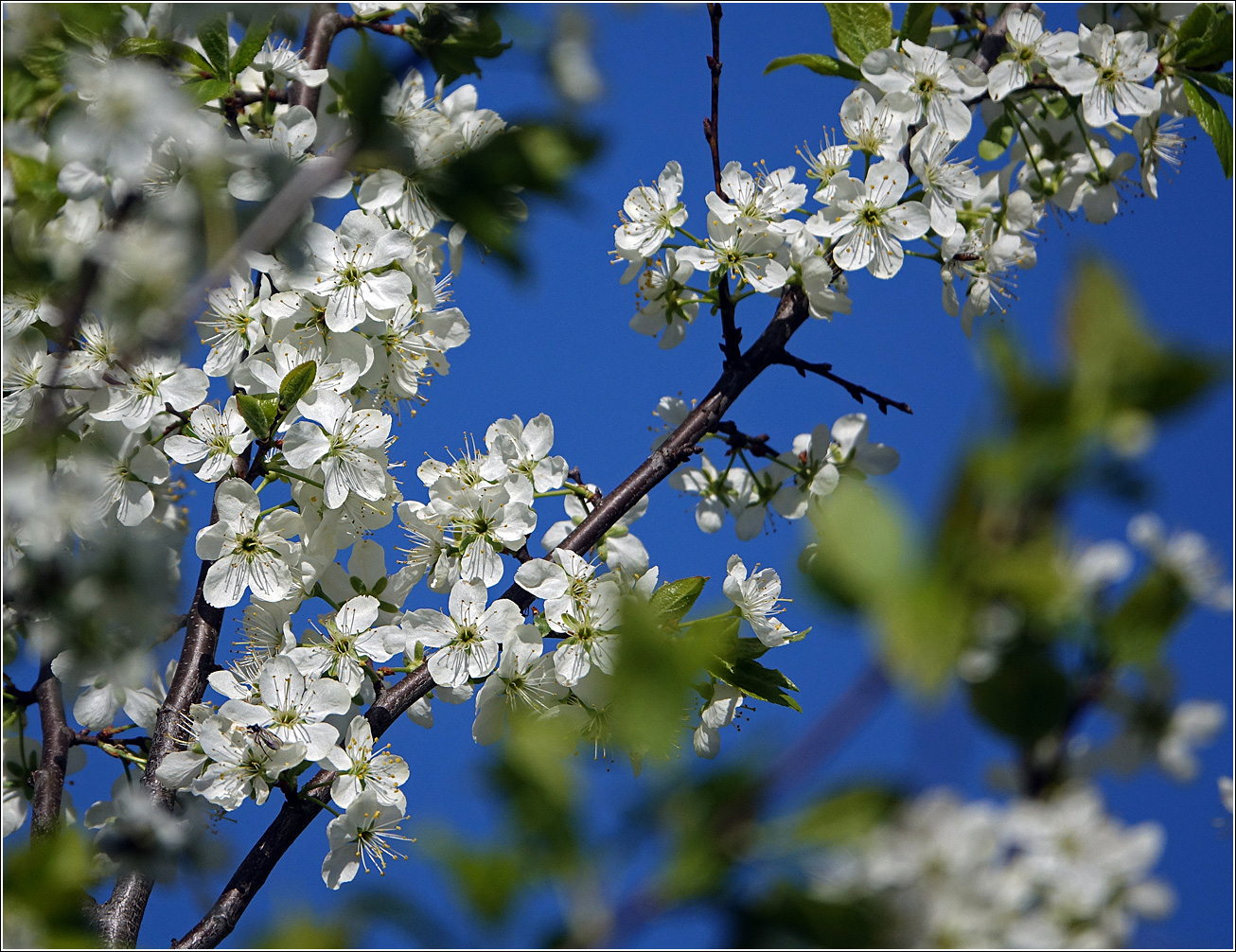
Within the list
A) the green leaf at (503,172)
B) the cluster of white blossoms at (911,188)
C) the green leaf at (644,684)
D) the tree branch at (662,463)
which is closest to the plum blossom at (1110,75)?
the cluster of white blossoms at (911,188)

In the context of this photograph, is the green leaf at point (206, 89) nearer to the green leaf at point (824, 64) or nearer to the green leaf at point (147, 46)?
the green leaf at point (147, 46)

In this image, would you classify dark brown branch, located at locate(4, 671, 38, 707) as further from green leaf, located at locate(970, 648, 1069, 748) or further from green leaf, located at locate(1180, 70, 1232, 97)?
green leaf, located at locate(1180, 70, 1232, 97)

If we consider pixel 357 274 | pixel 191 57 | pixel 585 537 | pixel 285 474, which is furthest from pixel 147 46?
pixel 585 537

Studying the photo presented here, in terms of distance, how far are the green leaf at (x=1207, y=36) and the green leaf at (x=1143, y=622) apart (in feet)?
4.92

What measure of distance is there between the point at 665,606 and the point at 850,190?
71 centimetres

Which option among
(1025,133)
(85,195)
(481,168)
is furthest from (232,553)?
(1025,133)

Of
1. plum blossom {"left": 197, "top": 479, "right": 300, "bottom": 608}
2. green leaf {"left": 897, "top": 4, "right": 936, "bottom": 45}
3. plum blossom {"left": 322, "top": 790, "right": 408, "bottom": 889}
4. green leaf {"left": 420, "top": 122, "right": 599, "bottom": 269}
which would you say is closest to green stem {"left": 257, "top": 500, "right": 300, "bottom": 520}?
plum blossom {"left": 197, "top": 479, "right": 300, "bottom": 608}

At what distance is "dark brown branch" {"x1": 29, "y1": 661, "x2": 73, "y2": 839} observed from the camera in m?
1.38

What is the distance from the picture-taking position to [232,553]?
140 cm

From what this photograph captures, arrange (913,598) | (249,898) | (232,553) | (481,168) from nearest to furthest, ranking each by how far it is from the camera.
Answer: (913,598) → (481,168) → (249,898) → (232,553)

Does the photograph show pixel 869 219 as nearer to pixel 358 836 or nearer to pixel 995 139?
pixel 995 139

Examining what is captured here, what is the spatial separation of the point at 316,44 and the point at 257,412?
0.88m

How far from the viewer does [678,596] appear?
1.29 metres

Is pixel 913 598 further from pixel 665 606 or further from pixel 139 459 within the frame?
pixel 139 459
